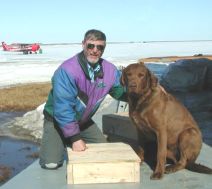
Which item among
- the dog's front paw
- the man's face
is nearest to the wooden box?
the dog's front paw

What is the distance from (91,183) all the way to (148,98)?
0.94 meters

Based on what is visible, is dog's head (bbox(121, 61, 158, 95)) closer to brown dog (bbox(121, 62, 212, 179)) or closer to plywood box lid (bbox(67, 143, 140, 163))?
brown dog (bbox(121, 62, 212, 179))

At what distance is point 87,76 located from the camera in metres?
4.14

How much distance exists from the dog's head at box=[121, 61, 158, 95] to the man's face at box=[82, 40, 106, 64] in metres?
0.46

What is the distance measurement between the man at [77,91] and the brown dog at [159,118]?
0.41m

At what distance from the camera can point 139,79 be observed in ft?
12.3

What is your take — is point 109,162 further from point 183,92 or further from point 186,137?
point 183,92

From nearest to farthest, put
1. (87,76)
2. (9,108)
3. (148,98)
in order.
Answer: (148,98)
(87,76)
(9,108)

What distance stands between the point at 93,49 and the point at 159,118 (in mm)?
938

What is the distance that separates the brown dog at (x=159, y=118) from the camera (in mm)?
3787

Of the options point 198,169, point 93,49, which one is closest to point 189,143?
point 198,169

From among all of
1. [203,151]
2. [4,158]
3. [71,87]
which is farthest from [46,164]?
[4,158]

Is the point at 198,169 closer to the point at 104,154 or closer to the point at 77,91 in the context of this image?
the point at 104,154

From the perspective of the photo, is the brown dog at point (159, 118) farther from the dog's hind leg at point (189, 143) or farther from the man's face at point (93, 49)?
the man's face at point (93, 49)
